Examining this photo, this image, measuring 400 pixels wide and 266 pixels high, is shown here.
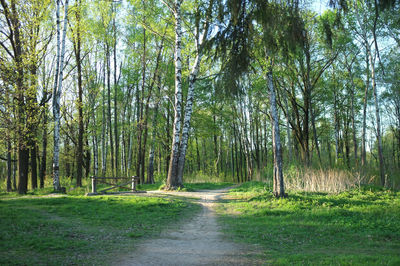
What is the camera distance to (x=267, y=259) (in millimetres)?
4320

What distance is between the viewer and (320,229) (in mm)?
6223

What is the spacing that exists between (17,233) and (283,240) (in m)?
5.50

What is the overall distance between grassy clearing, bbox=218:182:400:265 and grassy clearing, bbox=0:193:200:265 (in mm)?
2179

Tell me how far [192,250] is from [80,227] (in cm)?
310

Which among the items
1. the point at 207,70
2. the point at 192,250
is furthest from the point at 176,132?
the point at 192,250

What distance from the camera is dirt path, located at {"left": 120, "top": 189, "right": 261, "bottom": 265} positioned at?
13.5ft

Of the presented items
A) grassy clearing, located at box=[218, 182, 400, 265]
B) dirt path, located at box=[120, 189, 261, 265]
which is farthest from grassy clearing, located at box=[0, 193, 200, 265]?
grassy clearing, located at box=[218, 182, 400, 265]

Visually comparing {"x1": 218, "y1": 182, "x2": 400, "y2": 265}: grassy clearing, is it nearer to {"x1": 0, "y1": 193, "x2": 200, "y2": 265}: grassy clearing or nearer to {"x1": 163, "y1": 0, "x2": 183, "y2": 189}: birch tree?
{"x1": 0, "y1": 193, "x2": 200, "y2": 265}: grassy clearing

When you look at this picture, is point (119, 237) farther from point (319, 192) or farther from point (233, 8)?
point (319, 192)

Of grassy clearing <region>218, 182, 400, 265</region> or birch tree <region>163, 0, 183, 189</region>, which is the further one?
birch tree <region>163, 0, 183, 189</region>

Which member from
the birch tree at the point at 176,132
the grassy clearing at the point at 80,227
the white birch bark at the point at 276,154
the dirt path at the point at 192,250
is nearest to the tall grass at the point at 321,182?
the white birch bark at the point at 276,154

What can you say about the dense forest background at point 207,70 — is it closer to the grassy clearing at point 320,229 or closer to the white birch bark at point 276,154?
the white birch bark at point 276,154

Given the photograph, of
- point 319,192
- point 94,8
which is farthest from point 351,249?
point 94,8

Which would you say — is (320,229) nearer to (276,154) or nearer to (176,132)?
(276,154)
